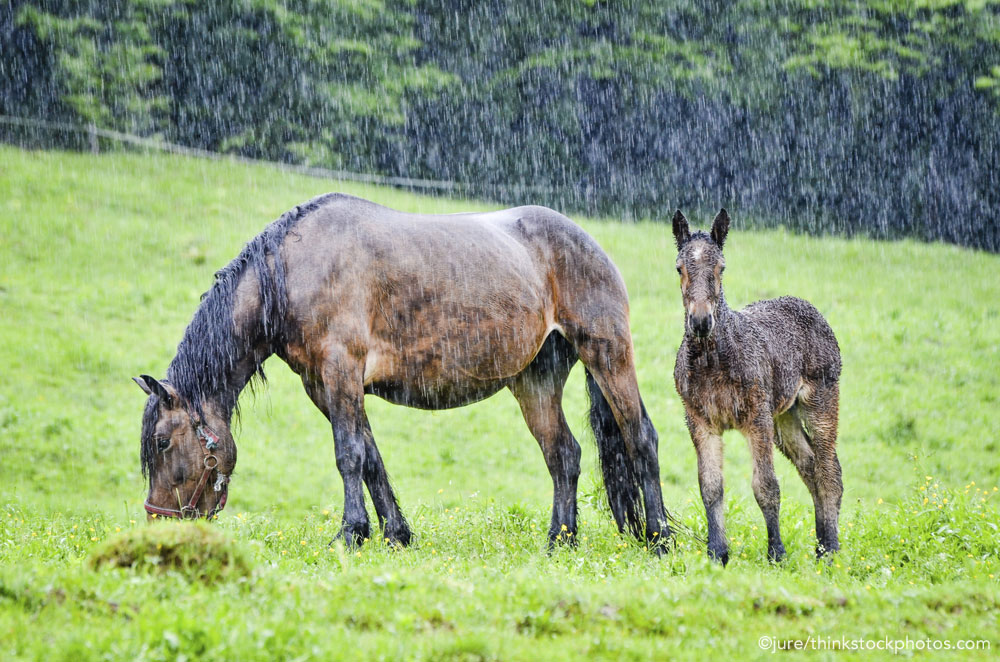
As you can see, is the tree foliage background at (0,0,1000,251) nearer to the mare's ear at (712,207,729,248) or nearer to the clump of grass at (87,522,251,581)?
the mare's ear at (712,207,729,248)

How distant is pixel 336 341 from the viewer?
22.2 ft

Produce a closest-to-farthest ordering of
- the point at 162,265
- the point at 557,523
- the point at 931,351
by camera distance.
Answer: the point at 557,523 → the point at 931,351 → the point at 162,265

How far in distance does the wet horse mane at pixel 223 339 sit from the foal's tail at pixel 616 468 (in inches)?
119

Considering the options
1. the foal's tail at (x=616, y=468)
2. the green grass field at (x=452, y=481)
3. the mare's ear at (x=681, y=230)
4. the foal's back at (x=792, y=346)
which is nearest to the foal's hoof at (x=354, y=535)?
the green grass field at (x=452, y=481)

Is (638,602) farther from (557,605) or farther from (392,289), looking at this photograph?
(392,289)

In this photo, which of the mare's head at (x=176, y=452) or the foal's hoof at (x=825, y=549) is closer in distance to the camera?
the mare's head at (x=176, y=452)

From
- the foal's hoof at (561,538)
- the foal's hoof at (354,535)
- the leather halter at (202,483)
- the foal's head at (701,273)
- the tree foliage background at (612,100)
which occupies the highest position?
the tree foliage background at (612,100)

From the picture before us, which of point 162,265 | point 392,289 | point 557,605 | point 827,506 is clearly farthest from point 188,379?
point 162,265

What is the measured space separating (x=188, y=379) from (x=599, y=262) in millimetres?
3774

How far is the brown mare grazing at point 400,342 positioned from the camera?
6766mm

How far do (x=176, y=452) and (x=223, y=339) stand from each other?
901 mm

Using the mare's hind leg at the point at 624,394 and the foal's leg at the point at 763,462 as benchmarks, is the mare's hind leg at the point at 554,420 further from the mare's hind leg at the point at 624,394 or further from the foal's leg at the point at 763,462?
the foal's leg at the point at 763,462

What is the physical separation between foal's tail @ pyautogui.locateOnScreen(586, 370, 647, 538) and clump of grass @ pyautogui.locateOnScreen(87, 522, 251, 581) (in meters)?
3.89

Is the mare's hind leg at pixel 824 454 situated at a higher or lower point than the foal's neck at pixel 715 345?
lower
